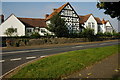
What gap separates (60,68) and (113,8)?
734cm

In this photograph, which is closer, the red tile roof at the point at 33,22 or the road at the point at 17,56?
the road at the point at 17,56

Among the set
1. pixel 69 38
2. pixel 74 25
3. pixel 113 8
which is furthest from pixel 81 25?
pixel 113 8

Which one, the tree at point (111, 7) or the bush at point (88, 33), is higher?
the tree at point (111, 7)

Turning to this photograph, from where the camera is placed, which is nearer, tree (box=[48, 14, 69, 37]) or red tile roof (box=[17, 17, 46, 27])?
tree (box=[48, 14, 69, 37])

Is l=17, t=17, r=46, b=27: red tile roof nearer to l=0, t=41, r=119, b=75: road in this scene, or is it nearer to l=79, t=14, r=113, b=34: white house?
l=79, t=14, r=113, b=34: white house

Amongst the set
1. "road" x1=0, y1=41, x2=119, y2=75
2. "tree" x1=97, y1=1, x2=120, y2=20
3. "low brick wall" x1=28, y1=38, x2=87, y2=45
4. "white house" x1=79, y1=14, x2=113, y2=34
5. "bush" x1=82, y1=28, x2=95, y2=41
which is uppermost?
"white house" x1=79, y1=14, x2=113, y2=34

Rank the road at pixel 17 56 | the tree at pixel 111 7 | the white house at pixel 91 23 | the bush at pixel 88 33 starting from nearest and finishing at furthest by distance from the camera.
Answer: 1. the road at pixel 17 56
2. the tree at pixel 111 7
3. the bush at pixel 88 33
4. the white house at pixel 91 23

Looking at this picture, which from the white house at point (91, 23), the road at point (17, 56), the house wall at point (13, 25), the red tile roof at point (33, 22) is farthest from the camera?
the white house at point (91, 23)

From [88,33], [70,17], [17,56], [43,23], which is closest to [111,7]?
[17,56]

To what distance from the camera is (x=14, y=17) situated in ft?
115

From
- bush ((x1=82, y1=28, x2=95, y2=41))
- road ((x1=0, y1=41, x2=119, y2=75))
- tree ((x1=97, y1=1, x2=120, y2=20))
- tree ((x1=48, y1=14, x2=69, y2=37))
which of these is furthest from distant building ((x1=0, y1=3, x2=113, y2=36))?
tree ((x1=97, y1=1, x2=120, y2=20))

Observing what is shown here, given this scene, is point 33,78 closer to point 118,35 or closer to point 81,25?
point 81,25

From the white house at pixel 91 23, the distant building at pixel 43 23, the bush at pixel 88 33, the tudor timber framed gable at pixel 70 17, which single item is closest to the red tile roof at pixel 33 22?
the distant building at pixel 43 23

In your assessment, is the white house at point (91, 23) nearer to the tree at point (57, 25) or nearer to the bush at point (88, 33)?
the bush at point (88, 33)
